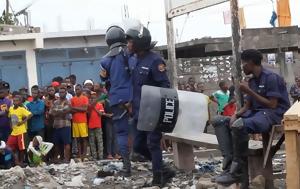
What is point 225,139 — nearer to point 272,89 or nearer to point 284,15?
point 272,89

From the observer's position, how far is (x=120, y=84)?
7.99m

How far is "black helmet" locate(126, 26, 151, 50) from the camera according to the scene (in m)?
7.44

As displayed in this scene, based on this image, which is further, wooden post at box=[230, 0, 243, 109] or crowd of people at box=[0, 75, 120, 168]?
crowd of people at box=[0, 75, 120, 168]

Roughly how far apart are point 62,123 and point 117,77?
4.06m

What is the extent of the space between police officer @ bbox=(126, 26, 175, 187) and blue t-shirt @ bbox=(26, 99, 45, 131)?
4532 mm

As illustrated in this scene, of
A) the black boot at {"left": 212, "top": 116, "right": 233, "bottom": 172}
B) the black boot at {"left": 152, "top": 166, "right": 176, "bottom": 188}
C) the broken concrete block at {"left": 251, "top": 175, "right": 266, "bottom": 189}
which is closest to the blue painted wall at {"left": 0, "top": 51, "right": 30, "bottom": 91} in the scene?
the black boot at {"left": 152, "top": 166, "right": 176, "bottom": 188}

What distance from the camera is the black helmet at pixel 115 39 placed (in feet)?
26.7

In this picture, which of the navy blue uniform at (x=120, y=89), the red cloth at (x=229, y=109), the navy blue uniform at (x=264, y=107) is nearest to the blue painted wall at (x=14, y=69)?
the red cloth at (x=229, y=109)

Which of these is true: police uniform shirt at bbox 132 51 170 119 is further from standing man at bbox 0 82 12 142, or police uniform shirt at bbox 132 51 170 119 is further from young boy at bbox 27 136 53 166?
standing man at bbox 0 82 12 142

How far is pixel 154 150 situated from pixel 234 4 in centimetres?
200

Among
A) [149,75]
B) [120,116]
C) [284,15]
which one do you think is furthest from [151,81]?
[284,15]

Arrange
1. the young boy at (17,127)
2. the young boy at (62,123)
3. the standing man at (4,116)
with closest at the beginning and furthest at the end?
the young boy at (17,127) < the standing man at (4,116) < the young boy at (62,123)

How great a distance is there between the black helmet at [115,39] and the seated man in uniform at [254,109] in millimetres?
2265

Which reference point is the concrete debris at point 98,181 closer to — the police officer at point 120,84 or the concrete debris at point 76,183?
the concrete debris at point 76,183
